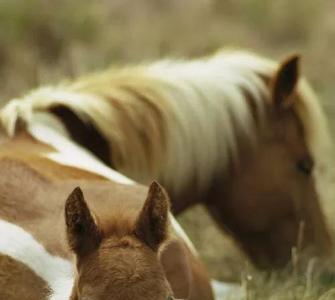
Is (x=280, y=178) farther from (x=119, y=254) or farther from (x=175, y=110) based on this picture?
(x=119, y=254)

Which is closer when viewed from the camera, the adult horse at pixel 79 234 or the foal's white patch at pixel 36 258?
the adult horse at pixel 79 234

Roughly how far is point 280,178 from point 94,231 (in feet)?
7.54

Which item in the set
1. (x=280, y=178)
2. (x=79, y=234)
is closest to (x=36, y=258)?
(x=79, y=234)

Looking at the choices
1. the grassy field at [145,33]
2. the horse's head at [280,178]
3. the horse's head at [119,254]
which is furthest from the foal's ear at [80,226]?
the grassy field at [145,33]

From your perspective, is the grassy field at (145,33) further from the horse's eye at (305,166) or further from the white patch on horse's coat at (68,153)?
the white patch on horse's coat at (68,153)

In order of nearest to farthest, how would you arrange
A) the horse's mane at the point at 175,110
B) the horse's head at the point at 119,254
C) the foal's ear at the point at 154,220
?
the horse's head at the point at 119,254 → the foal's ear at the point at 154,220 → the horse's mane at the point at 175,110

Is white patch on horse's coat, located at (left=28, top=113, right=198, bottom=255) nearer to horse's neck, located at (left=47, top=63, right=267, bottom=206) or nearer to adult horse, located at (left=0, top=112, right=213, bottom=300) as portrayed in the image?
adult horse, located at (left=0, top=112, right=213, bottom=300)

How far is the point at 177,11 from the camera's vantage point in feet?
33.2

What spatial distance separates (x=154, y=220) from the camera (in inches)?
105

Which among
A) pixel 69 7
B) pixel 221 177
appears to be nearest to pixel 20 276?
pixel 221 177

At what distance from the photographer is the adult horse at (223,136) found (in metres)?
4.46

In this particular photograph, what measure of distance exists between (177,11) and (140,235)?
7575 mm

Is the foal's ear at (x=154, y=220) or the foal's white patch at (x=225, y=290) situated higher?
the foal's ear at (x=154, y=220)

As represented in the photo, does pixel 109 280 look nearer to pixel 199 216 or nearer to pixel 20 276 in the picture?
pixel 20 276
